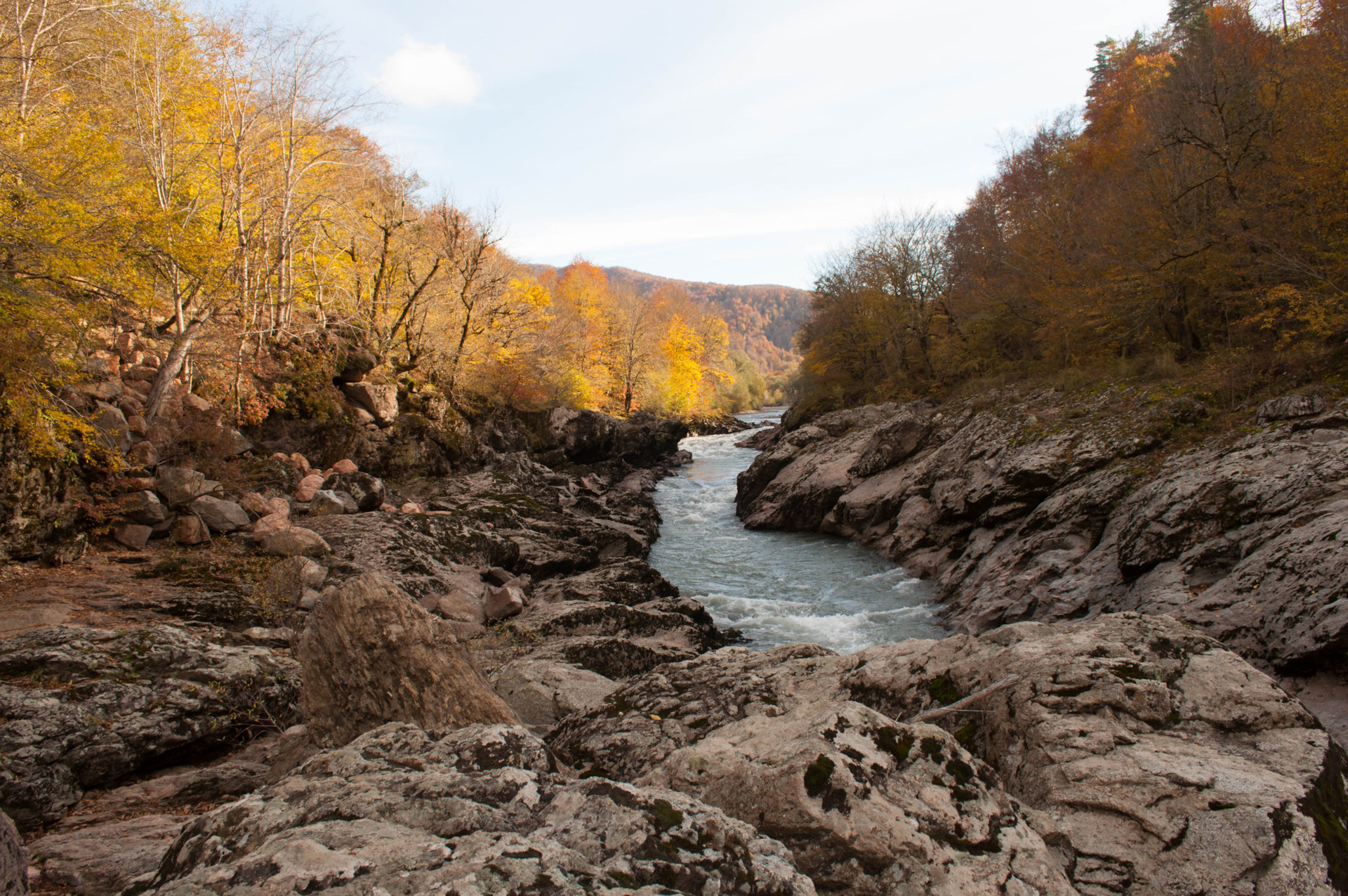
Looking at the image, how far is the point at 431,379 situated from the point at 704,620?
1719 cm

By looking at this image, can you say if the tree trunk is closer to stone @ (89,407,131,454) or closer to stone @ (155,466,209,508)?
stone @ (89,407,131,454)

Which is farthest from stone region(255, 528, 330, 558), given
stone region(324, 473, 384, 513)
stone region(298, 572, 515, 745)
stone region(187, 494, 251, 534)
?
stone region(298, 572, 515, 745)

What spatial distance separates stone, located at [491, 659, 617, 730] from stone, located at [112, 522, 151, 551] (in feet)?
21.0

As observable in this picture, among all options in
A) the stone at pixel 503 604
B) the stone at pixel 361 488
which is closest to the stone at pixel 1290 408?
the stone at pixel 503 604

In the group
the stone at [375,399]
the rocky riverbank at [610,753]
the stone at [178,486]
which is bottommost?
the rocky riverbank at [610,753]

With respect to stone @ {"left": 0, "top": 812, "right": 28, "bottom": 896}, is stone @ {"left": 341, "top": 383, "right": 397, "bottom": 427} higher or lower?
higher

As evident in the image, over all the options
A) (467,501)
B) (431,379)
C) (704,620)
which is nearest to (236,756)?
(704,620)

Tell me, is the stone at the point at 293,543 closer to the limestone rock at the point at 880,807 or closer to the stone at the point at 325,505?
the stone at the point at 325,505

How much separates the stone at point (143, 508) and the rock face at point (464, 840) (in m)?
8.95

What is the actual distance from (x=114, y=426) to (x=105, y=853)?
915 centimetres

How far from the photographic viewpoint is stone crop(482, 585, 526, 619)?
10250 mm

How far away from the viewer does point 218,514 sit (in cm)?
978

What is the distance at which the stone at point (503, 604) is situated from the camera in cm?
1025

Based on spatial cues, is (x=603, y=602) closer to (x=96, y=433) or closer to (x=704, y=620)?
(x=704, y=620)
